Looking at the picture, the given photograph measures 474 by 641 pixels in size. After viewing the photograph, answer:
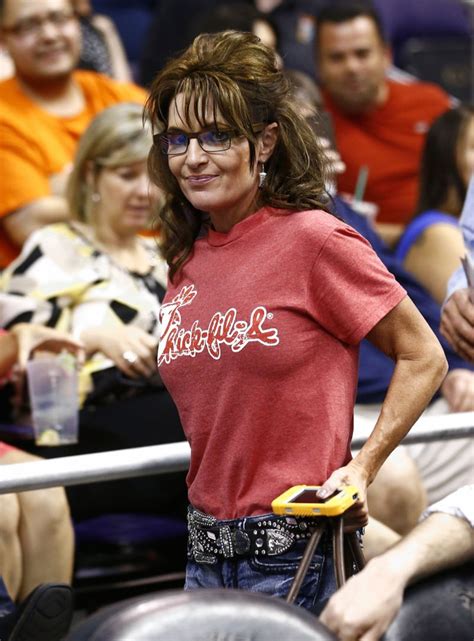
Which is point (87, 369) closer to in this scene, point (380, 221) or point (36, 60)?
point (36, 60)

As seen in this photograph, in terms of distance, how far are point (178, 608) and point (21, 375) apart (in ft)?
5.05

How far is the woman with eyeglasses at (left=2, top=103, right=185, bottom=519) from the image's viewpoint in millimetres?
3072

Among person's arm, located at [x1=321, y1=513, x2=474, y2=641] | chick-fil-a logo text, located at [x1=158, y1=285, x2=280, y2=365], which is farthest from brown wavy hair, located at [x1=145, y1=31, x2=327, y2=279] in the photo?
person's arm, located at [x1=321, y1=513, x2=474, y2=641]

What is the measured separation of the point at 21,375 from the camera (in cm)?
295

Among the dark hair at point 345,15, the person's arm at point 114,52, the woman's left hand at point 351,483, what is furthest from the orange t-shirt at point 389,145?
the woman's left hand at point 351,483

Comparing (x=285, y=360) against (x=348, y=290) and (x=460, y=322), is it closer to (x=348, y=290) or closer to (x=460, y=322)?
(x=348, y=290)

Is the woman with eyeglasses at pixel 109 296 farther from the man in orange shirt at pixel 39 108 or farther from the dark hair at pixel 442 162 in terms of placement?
Result: the dark hair at pixel 442 162

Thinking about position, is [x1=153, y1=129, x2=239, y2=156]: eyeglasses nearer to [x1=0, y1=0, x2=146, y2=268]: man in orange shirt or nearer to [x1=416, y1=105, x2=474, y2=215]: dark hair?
[x1=0, y1=0, x2=146, y2=268]: man in orange shirt

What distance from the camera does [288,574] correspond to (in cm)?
187

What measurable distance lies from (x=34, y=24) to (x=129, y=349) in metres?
1.59

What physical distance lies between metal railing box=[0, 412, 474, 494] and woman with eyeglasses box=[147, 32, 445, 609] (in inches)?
7.0

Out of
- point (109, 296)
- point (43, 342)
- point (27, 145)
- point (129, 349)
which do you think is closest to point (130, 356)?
point (129, 349)

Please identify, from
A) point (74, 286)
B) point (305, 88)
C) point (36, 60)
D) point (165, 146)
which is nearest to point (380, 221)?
point (305, 88)

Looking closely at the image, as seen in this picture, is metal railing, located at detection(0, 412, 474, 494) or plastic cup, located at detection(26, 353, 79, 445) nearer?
metal railing, located at detection(0, 412, 474, 494)
